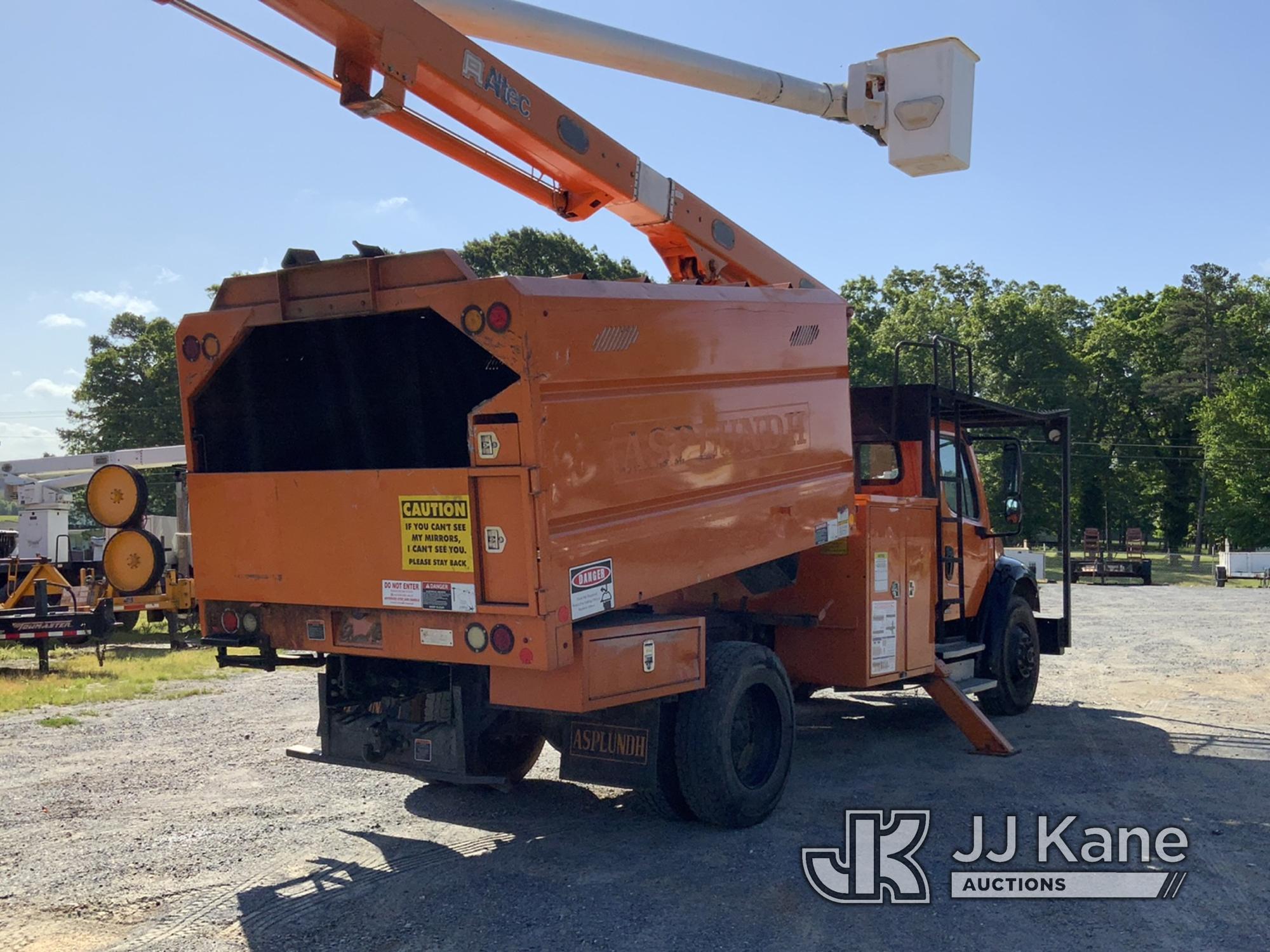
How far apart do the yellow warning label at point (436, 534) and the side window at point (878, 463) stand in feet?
15.5

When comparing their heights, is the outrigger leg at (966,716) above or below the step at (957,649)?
below

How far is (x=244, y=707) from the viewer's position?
11.3m

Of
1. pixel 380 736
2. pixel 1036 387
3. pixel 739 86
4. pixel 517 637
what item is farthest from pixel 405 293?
pixel 1036 387

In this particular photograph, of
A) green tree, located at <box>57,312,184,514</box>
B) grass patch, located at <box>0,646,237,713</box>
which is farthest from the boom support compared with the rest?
green tree, located at <box>57,312,184,514</box>

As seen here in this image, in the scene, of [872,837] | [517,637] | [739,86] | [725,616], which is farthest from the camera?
[739,86]

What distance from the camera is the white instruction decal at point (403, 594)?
539 centimetres

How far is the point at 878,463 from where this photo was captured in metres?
9.32

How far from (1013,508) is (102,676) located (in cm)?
1099

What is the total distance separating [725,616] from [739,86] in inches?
178

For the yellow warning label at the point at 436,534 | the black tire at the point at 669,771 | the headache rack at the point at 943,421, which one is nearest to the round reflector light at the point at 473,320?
the yellow warning label at the point at 436,534

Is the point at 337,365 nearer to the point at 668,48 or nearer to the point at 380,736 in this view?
the point at 380,736

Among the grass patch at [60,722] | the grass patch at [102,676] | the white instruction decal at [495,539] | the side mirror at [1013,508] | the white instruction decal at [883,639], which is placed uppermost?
the white instruction decal at [495,539]

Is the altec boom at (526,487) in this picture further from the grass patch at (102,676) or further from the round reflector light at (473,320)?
the grass patch at (102,676)

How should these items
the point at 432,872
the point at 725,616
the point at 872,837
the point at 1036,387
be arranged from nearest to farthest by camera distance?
the point at 432,872
the point at 872,837
the point at 725,616
the point at 1036,387
